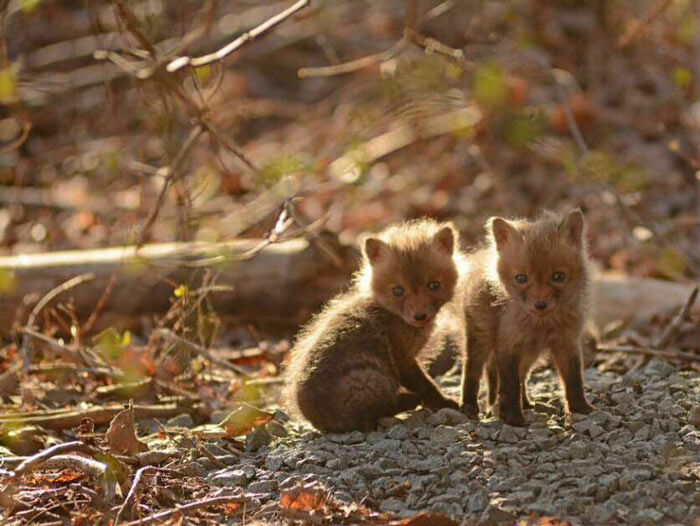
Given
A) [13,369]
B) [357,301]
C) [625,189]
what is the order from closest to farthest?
1. [357,301]
2. [13,369]
3. [625,189]

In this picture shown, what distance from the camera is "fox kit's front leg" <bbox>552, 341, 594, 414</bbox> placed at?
525 centimetres

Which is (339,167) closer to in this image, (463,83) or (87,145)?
(463,83)

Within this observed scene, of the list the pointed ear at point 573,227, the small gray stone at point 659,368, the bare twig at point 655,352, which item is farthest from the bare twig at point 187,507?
the bare twig at point 655,352

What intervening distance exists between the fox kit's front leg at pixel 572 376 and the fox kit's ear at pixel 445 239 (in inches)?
35.7

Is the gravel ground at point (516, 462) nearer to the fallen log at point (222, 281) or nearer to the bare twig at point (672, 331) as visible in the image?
the bare twig at point (672, 331)

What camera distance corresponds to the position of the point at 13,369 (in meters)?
6.56

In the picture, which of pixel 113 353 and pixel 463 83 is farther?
pixel 463 83

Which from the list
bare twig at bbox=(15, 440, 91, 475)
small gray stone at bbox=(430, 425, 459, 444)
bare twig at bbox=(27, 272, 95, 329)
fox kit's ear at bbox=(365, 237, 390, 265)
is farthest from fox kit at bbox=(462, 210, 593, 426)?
bare twig at bbox=(27, 272, 95, 329)

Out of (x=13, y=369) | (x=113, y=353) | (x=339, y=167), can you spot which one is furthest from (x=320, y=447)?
(x=339, y=167)

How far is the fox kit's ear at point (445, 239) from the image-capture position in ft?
18.7

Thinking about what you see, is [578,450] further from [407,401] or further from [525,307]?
[407,401]

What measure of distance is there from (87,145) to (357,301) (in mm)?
8980

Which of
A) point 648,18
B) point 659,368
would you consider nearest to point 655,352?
point 659,368

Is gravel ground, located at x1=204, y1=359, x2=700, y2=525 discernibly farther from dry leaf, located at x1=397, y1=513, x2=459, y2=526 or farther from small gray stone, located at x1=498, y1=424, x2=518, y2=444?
dry leaf, located at x1=397, y1=513, x2=459, y2=526
